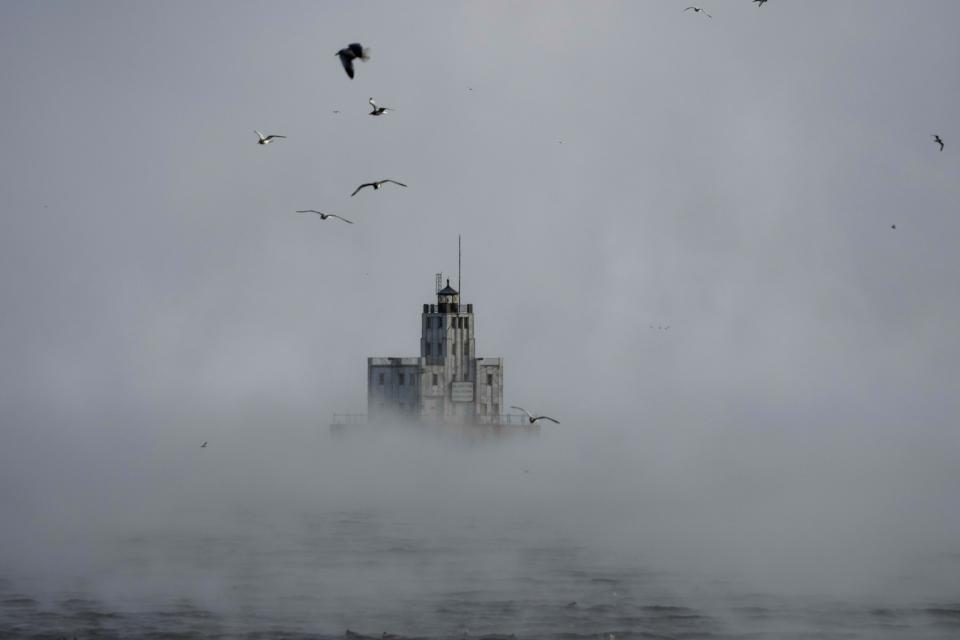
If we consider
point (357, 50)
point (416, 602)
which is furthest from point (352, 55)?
point (416, 602)

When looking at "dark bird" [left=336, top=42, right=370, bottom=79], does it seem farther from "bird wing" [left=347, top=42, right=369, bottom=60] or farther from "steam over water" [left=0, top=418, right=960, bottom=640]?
"steam over water" [left=0, top=418, right=960, bottom=640]

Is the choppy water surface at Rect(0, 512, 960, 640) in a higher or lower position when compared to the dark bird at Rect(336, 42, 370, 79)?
lower

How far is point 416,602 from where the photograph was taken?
12444 cm

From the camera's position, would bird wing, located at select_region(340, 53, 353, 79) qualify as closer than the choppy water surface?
Yes

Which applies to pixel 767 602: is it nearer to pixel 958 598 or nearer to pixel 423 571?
pixel 958 598

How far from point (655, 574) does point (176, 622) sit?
48.3 metres

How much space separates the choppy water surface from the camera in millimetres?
112312

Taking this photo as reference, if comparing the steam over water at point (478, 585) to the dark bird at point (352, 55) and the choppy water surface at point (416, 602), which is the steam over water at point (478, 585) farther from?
the dark bird at point (352, 55)

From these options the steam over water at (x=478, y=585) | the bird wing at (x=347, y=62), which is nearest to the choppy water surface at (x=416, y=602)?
the steam over water at (x=478, y=585)

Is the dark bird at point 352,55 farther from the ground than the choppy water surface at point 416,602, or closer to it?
farther from the ground

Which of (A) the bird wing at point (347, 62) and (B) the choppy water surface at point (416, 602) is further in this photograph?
(B) the choppy water surface at point (416, 602)

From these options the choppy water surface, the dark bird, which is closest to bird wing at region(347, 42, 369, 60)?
the dark bird

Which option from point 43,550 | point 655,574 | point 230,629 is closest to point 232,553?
point 43,550

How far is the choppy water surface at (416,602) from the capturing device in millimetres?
112312
